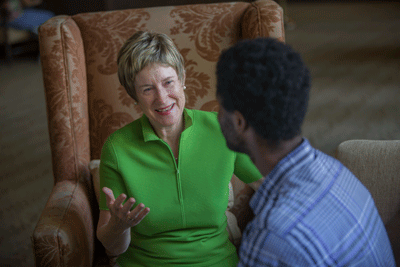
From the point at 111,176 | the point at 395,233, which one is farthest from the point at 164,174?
the point at 395,233

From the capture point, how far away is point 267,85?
78cm

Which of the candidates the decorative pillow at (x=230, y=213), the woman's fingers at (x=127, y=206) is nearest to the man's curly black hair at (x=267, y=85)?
the woman's fingers at (x=127, y=206)

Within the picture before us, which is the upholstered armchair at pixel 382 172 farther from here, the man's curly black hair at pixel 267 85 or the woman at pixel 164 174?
the man's curly black hair at pixel 267 85

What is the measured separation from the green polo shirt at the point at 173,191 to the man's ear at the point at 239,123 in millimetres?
500

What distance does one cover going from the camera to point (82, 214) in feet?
4.85

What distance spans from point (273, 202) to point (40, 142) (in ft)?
11.1

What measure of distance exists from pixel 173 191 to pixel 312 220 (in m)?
0.65

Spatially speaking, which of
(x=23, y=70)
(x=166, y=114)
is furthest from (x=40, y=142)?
(x=166, y=114)

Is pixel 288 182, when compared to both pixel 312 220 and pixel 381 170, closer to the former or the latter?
pixel 312 220

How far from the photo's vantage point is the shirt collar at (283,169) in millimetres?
832

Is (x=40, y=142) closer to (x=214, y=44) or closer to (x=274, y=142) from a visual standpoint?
(x=214, y=44)

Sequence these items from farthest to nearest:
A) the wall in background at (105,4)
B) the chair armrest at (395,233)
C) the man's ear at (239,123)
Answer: the wall in background at (105,4) → the chair armrest at (395,233) → the man's ear at (239,123)

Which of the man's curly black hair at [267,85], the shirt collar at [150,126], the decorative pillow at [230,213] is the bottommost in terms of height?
the decorative pillow at [230,213]

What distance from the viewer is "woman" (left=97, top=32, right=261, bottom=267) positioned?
1.32 meters
